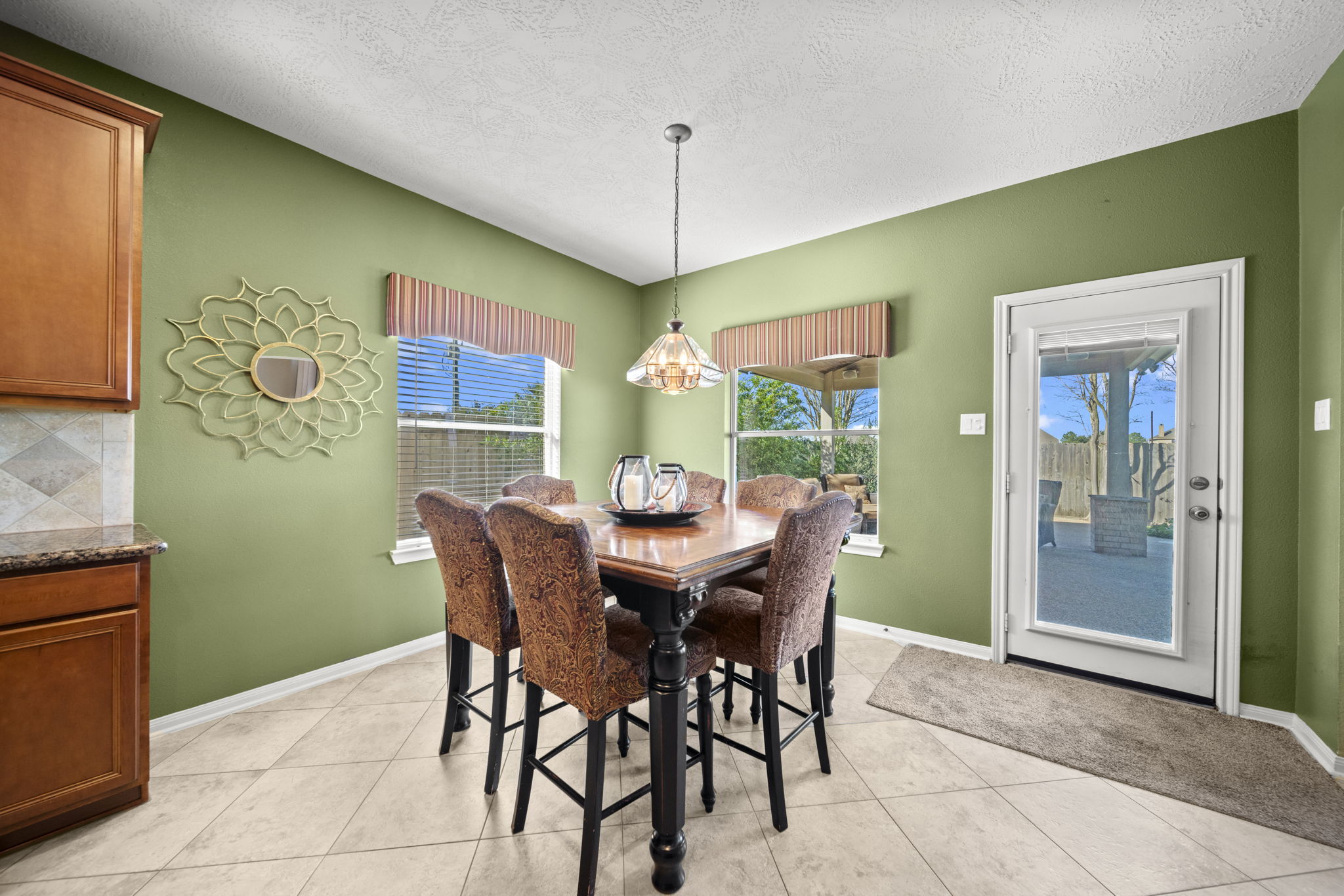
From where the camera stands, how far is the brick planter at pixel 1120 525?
251 centimetres

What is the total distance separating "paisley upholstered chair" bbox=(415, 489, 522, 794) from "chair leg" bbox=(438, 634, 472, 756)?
0.47 feet

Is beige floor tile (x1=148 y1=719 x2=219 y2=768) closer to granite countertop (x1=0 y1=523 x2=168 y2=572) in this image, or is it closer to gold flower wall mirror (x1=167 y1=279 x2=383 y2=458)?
granite countertop (x1=0 y1=523 x2=168 y2=572)

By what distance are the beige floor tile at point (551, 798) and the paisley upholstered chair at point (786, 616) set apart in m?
0.56

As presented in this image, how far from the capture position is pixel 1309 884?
4.62 ft

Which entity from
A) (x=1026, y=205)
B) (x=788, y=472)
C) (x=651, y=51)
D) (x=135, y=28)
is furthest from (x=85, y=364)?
(x=1026, y=205)

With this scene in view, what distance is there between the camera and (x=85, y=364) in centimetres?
169

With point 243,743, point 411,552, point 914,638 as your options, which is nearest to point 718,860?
point 243,743

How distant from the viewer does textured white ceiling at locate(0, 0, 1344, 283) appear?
68.3 inches

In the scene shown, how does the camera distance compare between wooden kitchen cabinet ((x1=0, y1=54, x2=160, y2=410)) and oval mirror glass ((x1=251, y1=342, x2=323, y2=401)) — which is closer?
wooden kitchen cabinet ((x1=0, y1=54, x2=160, y2=410))

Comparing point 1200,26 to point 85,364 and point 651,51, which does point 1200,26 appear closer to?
point 651,51

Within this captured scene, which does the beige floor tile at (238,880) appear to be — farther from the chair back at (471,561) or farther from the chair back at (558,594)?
the chair back at (558,594)

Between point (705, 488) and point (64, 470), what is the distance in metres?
2.68

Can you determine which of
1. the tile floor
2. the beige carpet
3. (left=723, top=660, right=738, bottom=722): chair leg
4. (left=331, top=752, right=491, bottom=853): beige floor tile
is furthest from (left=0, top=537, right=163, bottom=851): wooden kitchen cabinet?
the beige carpet

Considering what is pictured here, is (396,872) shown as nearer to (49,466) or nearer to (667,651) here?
(667,651)
